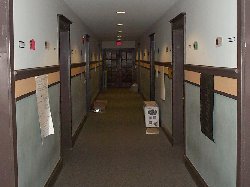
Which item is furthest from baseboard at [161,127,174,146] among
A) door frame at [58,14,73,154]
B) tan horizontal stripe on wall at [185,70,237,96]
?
tan horizontal stripe on wall at [185,70,237,96]

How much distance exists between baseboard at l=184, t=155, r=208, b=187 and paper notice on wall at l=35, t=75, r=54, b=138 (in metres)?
2.00

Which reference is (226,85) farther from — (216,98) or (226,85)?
(216,98)

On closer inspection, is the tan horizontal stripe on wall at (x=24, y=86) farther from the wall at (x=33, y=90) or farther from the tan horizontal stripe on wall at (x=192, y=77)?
the tan horizontal stripe on wall at (x=192, y=77)

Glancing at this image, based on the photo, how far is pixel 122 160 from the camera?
6070mm

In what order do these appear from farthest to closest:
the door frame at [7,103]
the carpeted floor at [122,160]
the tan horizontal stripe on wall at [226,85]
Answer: the carpeted floor at [122,160] → the tan horizontal stripe on wall at [226,85] → the door frame at [7,103]

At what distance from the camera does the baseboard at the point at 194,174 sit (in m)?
4.64

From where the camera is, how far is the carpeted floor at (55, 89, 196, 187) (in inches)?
198

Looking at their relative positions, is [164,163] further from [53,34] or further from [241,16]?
[241,16]

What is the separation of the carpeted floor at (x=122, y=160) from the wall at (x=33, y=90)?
0.51 meters

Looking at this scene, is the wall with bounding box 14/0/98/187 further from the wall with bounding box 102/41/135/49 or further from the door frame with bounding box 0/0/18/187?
the wall with bounding box 102/41/135/49

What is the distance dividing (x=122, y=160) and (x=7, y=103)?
3.29m

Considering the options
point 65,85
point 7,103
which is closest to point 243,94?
point 7,103

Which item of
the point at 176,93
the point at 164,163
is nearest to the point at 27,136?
the point at 164,163

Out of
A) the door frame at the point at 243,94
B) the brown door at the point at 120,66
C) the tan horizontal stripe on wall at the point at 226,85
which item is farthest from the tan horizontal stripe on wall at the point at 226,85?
the brown door at the point at 120,66
